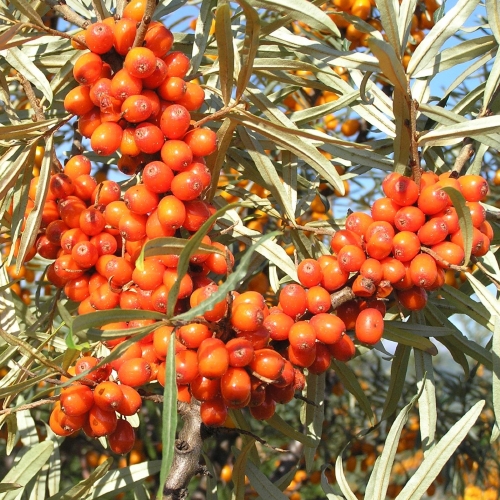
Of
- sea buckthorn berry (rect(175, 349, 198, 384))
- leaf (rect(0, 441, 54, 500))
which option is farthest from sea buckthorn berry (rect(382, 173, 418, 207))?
leaf (rect(0, 441, 54, 500))

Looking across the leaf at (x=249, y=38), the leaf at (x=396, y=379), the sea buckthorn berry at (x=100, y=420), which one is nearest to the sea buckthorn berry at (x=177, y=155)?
the leaf at (x=249, y=38)

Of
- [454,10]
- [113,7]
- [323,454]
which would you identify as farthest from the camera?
[323,454]

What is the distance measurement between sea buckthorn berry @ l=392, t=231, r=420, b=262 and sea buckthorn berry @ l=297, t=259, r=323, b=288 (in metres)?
0.10

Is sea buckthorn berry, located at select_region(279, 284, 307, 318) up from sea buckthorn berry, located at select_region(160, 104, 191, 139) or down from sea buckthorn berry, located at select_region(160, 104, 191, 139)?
down

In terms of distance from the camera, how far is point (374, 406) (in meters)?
2.14

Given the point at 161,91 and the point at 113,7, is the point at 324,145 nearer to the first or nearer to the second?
the point at 161,91

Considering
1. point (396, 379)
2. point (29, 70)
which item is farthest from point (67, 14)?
point (396, 379)

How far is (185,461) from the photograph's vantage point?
2.84 ft

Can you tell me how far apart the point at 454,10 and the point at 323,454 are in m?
1.71

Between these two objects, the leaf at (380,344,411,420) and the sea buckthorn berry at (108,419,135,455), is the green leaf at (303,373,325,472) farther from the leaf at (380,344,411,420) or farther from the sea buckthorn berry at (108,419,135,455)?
the sea buckthorn berry at (108,419,135,455)

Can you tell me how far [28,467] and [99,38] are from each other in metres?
0.59

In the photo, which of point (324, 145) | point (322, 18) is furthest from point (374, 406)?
point (322, 18)

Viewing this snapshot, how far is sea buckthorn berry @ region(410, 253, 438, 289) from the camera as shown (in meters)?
0.82

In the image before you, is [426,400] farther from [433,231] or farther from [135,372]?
[135,372]
